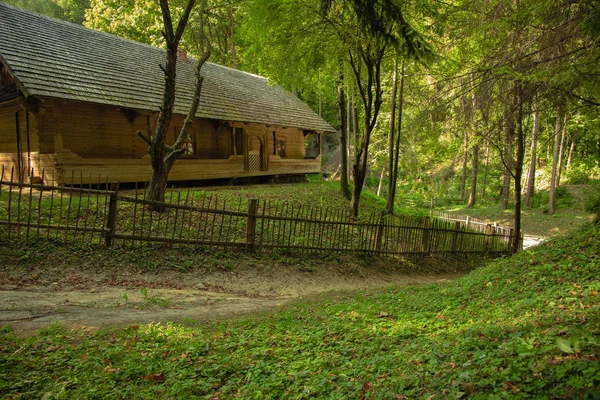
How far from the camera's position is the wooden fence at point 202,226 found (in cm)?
719

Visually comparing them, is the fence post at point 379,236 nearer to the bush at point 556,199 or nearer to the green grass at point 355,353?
the green grass at point 355,353

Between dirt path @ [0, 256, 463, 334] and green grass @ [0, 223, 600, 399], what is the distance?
599mm

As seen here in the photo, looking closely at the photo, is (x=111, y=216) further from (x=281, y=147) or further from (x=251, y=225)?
(x=281, y=147)

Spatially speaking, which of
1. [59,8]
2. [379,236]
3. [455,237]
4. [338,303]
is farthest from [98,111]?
[59,8]

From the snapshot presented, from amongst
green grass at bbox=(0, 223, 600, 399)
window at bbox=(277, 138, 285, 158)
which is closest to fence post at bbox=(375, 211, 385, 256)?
green grass at bbox=(0, 223, 600, 399)

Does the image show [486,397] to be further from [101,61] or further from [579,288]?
[101,61]

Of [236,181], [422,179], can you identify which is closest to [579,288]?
[236,181]

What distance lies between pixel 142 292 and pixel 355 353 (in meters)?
3.81

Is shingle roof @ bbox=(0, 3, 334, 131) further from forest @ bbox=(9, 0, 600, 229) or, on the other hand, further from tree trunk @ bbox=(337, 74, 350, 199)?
tree trunk @ bbox=(337, 74, 350, 199)

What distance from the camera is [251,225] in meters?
8.66

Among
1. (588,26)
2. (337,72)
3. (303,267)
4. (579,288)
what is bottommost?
(303,267)

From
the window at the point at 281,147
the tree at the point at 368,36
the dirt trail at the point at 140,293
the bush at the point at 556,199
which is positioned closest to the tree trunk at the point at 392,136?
the tree at the point at 368,36

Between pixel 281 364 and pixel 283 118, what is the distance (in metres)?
20.1

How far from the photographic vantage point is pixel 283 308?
6102mm
